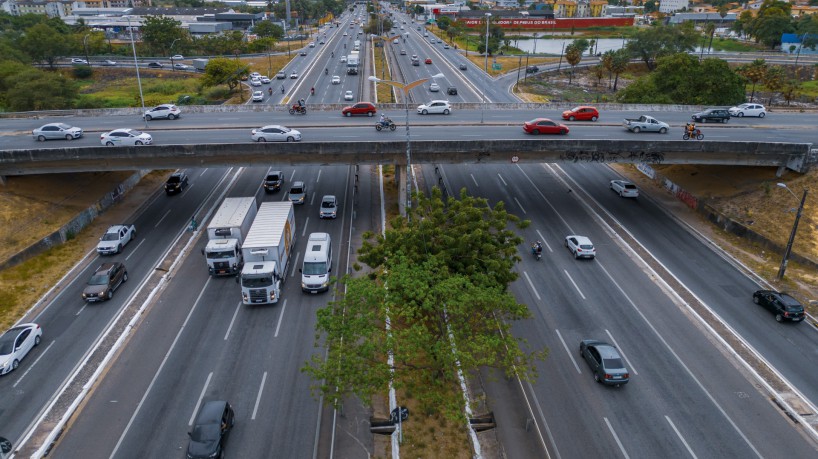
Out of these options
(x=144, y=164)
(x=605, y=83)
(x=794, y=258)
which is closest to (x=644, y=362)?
(x=794, y=258)

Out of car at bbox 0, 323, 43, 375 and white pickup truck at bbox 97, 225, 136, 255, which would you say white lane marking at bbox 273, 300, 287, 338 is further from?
white pickup truck at bbox 97, 225, 136, 255

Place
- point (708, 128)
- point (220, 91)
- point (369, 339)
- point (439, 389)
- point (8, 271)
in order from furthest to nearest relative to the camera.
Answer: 1. point (220, 91)
2. point (708, 128)
3. point (8, 271)
4. point (439, 389)
5. point (369, 339)

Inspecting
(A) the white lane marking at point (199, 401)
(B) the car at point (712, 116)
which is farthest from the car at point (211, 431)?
(B) the car at point (712, 116)

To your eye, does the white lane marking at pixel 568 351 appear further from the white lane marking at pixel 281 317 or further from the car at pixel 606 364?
the white lane marking at pixel 281 317

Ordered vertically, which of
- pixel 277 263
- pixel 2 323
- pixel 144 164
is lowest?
pixel 2 323

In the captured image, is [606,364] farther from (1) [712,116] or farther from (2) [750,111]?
(2) [750,111]

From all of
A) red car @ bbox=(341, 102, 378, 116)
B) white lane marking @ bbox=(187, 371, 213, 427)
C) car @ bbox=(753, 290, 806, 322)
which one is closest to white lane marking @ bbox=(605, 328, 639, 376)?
car @ bbox=(753, 290, 806, 322)

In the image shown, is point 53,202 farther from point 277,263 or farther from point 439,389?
point 439,389
